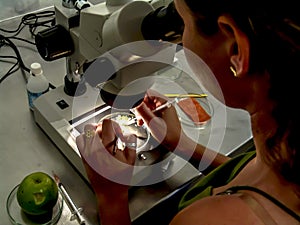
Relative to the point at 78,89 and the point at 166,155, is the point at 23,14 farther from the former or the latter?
the point at 166,155

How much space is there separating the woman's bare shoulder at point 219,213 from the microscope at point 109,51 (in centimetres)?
28

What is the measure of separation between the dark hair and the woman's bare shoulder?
0.12m

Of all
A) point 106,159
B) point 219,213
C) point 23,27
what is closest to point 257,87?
point 219,213

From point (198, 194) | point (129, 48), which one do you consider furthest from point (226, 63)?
point (198, 194)

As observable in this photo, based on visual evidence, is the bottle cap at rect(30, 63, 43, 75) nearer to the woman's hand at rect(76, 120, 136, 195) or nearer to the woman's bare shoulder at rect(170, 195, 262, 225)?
the woman's hand at rect(76, 120, 136, 195)

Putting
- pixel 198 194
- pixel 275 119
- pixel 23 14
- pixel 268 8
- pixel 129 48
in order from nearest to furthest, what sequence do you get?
pixel 268 8 → pixel 275 119 → pixel 129 48 → pixel 198 194 → pixel 23 14

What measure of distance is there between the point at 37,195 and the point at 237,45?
0.60 metres

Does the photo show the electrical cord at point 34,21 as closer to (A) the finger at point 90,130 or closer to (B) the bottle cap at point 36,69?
(B) the bottle cap at point 36,69

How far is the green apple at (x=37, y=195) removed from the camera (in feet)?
3.32

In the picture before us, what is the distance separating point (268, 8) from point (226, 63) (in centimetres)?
14

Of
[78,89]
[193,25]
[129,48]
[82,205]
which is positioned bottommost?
[82,205]

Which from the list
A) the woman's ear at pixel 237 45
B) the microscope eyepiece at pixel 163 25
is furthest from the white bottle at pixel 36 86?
the woman's ear at pixel 237 45

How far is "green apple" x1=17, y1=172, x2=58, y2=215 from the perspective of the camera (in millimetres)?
1012

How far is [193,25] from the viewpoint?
69 centimetres
